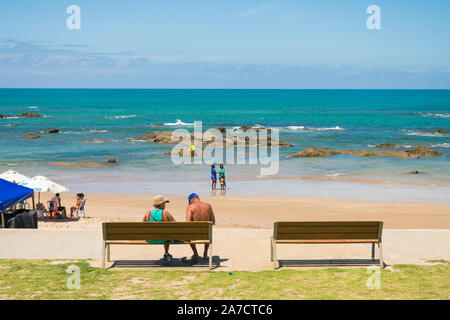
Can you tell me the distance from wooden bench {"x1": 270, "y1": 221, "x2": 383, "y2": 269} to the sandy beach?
21.0 feet

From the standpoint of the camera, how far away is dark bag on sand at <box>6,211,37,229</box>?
12430 mm

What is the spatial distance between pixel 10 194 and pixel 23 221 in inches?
45.9

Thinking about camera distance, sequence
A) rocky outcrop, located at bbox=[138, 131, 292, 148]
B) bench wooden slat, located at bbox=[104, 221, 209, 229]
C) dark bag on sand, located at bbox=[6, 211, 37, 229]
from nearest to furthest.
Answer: bench wooden slat, located at bbox=[104, 221, 209, 229] → dark bag on sand, located at bbox=[6, 211, 37, 229] → rocky outcrop, located at bbox=[138, 131, 292, 148]

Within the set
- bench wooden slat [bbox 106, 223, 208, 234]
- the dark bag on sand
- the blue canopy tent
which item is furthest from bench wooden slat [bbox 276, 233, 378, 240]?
the blue canopy tent

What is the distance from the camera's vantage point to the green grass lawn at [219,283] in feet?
22.9

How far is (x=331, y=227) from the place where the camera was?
8.60 m

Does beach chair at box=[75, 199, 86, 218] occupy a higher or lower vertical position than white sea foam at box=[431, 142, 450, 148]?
lower

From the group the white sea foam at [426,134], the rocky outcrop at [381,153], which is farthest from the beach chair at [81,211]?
the white sea foam at [426,134]

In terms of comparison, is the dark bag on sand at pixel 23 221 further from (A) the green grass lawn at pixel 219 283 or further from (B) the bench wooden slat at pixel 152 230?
(B) the bench wooden slat at pixel 152 230

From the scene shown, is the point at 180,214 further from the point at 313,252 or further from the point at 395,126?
the point at 395,126

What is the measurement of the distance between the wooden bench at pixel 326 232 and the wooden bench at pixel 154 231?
1.23 meters
